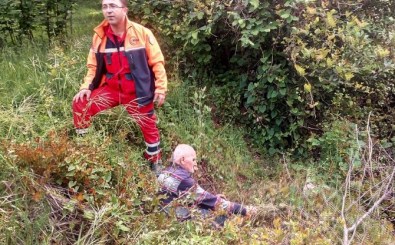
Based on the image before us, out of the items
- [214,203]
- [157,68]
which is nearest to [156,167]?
[214,203]

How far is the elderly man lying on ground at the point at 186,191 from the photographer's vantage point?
3.79 m

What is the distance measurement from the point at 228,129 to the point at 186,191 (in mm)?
1872

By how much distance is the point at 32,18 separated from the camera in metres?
5.89

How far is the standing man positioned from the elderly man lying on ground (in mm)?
482

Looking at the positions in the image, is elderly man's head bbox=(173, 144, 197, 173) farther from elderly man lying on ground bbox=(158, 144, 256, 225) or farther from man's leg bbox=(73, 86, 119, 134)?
man's leg bbox=(73, 86, 119, 134)

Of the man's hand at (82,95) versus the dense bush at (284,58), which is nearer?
the man's hand at (82,95)

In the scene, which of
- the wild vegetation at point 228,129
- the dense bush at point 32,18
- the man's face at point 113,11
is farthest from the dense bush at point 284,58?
the man's face at point 113,11

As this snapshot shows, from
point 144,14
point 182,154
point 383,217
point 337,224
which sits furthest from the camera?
point 144,14

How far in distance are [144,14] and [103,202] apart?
10.0 ft

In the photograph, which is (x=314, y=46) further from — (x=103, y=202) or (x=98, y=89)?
(x=103, y=202)

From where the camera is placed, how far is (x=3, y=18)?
569 centimetres

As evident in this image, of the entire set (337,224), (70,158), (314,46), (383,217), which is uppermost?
(314,46)

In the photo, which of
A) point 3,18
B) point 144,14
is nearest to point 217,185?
point 144,14

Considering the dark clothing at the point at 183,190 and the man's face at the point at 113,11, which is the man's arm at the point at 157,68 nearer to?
the man's face at the point at 113,11
